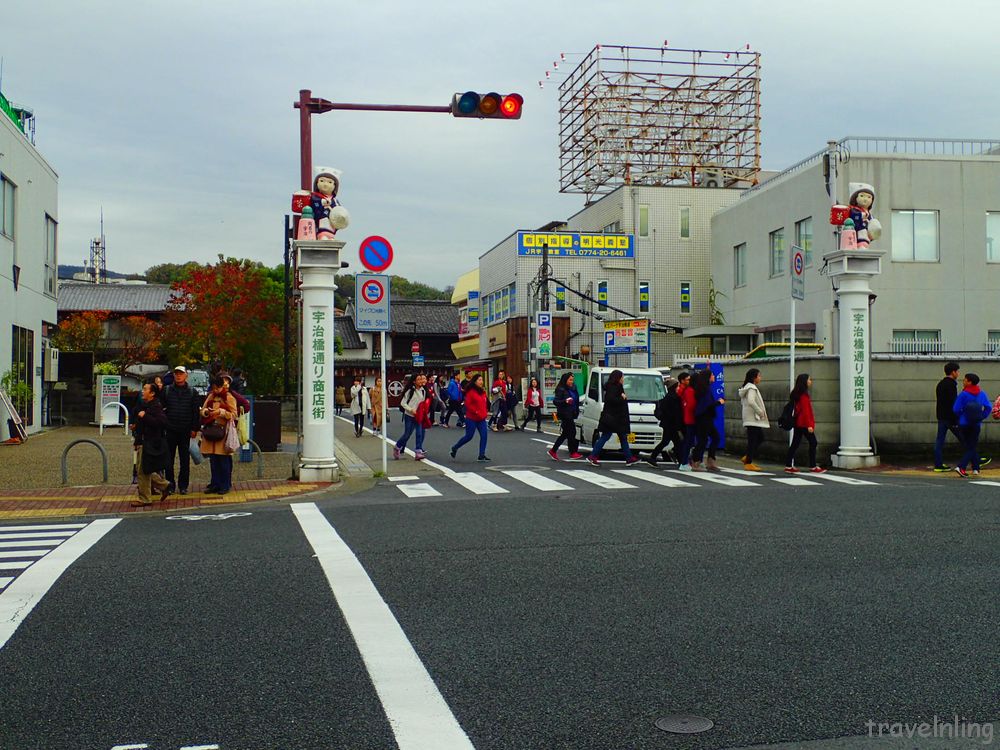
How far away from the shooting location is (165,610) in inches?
276

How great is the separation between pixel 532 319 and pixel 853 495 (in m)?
28.3

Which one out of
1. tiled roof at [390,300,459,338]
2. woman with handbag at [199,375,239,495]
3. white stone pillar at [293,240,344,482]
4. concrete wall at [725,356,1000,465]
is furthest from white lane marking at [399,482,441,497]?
tiled roof at [390,300,459,338]

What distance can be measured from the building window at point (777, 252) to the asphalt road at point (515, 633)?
1101 inches

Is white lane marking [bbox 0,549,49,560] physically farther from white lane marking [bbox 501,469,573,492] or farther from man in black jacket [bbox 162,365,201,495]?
white lane marking [bbox 501,469,573,492]

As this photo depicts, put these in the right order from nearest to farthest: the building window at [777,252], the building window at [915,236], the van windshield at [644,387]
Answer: the van windshield at [644,387], the building window at [915,236], the building window at [777,252]

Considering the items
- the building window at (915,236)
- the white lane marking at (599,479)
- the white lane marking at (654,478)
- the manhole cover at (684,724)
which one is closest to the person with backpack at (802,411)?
the white lane marking at (654,478)

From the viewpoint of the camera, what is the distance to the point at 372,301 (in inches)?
696

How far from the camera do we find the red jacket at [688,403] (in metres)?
17.9

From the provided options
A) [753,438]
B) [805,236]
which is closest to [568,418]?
[753,438]

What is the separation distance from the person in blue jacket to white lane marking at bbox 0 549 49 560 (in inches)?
542

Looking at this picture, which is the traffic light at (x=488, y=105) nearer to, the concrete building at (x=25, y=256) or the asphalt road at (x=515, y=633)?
the asphalt road at (x=515, y=633)

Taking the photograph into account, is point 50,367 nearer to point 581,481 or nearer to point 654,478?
point 581,481

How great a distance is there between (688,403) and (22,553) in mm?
11663

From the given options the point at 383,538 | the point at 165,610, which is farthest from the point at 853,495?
the point at 165,610
